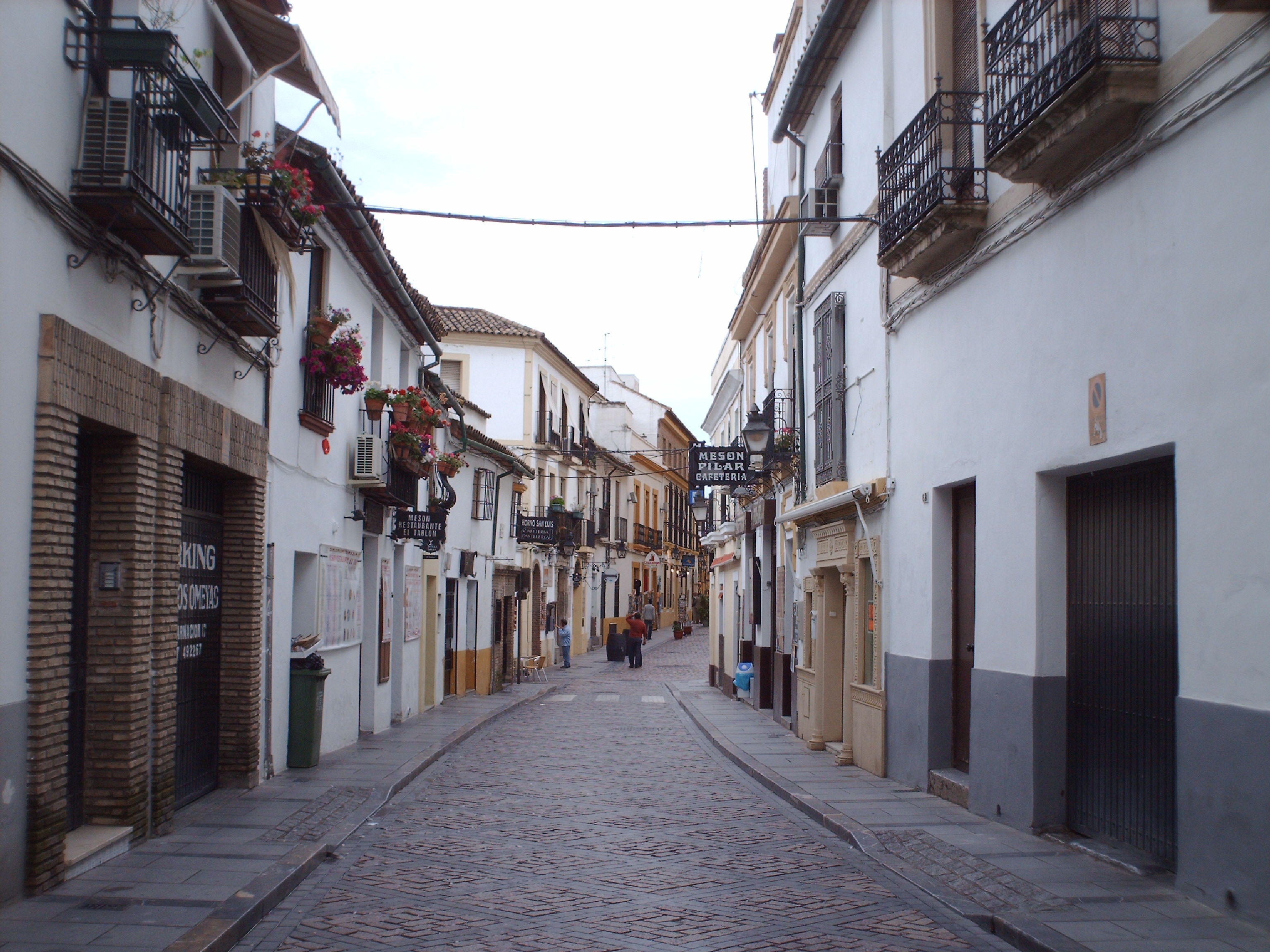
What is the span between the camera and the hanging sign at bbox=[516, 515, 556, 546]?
29.0 m

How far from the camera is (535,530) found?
29.1m

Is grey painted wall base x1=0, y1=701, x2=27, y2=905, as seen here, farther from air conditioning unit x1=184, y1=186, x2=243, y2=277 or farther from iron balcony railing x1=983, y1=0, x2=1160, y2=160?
iron balcony railing x1=983, y1=0, x2=1160, y2=160

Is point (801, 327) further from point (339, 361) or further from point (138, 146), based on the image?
point (138, 146)

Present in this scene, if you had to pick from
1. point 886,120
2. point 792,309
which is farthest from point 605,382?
point 886,120

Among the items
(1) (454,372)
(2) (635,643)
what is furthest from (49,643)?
(1) (454,372)

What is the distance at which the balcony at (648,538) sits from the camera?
58.3m

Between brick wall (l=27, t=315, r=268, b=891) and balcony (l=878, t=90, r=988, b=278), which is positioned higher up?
balcony (l=878, t=90, r=988, b=278)

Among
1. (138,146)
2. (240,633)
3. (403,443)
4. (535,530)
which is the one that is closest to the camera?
(138,146)

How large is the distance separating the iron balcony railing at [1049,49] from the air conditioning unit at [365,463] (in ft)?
26.6

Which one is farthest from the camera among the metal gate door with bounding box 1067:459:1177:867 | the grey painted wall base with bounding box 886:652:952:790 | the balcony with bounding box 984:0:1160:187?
the grey painted wall base with bounding box 886:652:952:790

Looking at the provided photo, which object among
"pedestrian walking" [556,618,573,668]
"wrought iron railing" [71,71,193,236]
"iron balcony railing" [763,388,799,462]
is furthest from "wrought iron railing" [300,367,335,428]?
"pedestrian walking" [556,618,573,668]

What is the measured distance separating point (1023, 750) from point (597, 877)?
336cm

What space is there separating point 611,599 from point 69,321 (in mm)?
46136

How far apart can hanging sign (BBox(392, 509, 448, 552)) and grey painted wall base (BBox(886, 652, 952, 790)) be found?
719 cm
